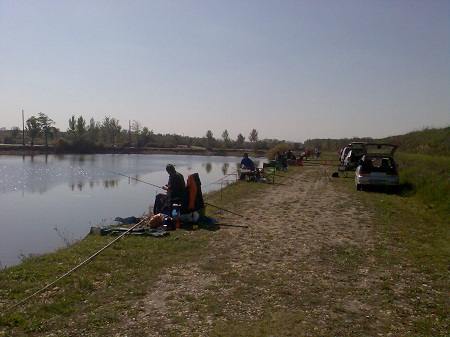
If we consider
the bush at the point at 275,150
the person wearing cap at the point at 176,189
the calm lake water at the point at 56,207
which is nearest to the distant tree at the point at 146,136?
the bush at the point at 275,150

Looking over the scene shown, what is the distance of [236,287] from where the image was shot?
5.54 m

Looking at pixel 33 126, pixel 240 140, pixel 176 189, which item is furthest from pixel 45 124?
pixel 176 189

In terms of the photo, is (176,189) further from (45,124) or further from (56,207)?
(45,124)

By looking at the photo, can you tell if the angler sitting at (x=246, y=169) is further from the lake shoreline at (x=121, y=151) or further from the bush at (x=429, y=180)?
the lake shoreline at (x=121, y=151)

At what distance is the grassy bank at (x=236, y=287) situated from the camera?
4398mm

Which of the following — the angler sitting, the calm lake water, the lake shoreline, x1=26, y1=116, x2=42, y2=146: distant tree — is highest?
x1=26, y1=116, x2=42, y2=146: distant tree

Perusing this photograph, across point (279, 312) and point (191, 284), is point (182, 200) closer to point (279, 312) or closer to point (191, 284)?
point (191, 284)

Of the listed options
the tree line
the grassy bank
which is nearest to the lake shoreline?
the tree line

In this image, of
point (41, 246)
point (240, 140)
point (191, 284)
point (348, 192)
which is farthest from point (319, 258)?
point (240, 140)

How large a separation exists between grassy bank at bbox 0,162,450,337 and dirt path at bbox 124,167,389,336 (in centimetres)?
2

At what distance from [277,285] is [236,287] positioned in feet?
1.84

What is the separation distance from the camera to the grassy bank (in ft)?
14.4

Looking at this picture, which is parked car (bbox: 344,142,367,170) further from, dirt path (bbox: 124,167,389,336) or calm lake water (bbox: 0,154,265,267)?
dirt path (bbox: 124,167,389,336)

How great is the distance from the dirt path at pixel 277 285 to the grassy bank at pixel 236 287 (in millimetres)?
15
